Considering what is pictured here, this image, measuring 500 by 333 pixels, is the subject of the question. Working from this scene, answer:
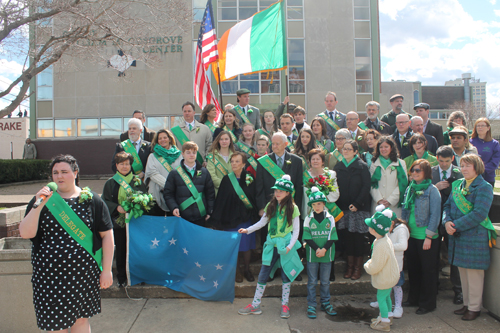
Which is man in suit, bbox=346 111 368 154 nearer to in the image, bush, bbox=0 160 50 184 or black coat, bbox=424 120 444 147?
black coat, bbox=424 120 444 147

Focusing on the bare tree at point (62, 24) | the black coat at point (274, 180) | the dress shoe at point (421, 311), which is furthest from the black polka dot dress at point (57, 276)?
the bare tree at point (62, 24)

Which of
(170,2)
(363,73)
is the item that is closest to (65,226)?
(170,2)

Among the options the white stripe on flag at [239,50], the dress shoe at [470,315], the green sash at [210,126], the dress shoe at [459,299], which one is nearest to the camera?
the dress shoe at [470,315]

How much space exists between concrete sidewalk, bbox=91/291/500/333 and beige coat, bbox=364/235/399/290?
0.57m

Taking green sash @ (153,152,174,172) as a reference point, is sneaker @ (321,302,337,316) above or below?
below

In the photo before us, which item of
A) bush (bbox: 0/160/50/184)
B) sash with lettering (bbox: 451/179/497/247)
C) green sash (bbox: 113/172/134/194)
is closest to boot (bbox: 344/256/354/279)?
sash with lettering (bbox: 451/179/497/247)

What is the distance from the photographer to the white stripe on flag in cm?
805

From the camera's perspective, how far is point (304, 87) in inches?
Answer: 785

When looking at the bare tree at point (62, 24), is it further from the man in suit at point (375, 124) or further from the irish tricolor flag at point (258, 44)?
the man in suit at point (375, 124)

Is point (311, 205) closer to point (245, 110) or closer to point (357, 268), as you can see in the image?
point (357, 268)

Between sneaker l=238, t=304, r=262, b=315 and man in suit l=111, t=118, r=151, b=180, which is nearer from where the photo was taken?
sneaker l=238, t=304, r=262, b=315

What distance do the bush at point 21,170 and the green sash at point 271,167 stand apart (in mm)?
13160

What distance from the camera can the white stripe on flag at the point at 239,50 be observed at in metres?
8.05

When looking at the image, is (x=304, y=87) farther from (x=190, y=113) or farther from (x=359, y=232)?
(x=359, y=232)
